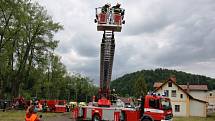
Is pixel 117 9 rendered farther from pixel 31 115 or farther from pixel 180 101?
pixel 180 101

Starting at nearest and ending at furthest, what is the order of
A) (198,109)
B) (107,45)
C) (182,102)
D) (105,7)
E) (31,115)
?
(31,115) → (105,7) → (107,45) → (182,102) → (198,109)

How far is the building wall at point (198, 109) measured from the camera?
6794cm

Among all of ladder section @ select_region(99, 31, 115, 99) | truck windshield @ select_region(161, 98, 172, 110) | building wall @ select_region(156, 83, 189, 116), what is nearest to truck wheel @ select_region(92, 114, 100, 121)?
ladder section @ select_region(99, 31, 115, 99)

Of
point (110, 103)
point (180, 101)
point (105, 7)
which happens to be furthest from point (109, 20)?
point (180, 101)

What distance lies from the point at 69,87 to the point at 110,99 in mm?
73243

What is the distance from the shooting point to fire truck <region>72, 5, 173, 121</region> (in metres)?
24.6

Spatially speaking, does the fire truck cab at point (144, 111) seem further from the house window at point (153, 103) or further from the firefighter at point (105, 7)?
the firefighter at point (105, 7)

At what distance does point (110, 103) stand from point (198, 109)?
4370cm

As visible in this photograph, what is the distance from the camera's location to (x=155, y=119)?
26.4 meters

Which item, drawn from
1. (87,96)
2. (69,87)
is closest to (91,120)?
(69,87)

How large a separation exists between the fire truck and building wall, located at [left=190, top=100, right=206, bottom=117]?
42.5 m

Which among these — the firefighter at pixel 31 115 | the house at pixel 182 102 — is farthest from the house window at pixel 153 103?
the house at pixel 182 102

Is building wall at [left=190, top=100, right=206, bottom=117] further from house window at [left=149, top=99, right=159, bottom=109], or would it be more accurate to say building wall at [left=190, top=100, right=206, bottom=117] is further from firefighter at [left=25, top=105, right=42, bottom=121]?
firefighter at [left=25, top=105, right=42, bottom=121]

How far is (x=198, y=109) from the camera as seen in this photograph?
6831 centimetres
